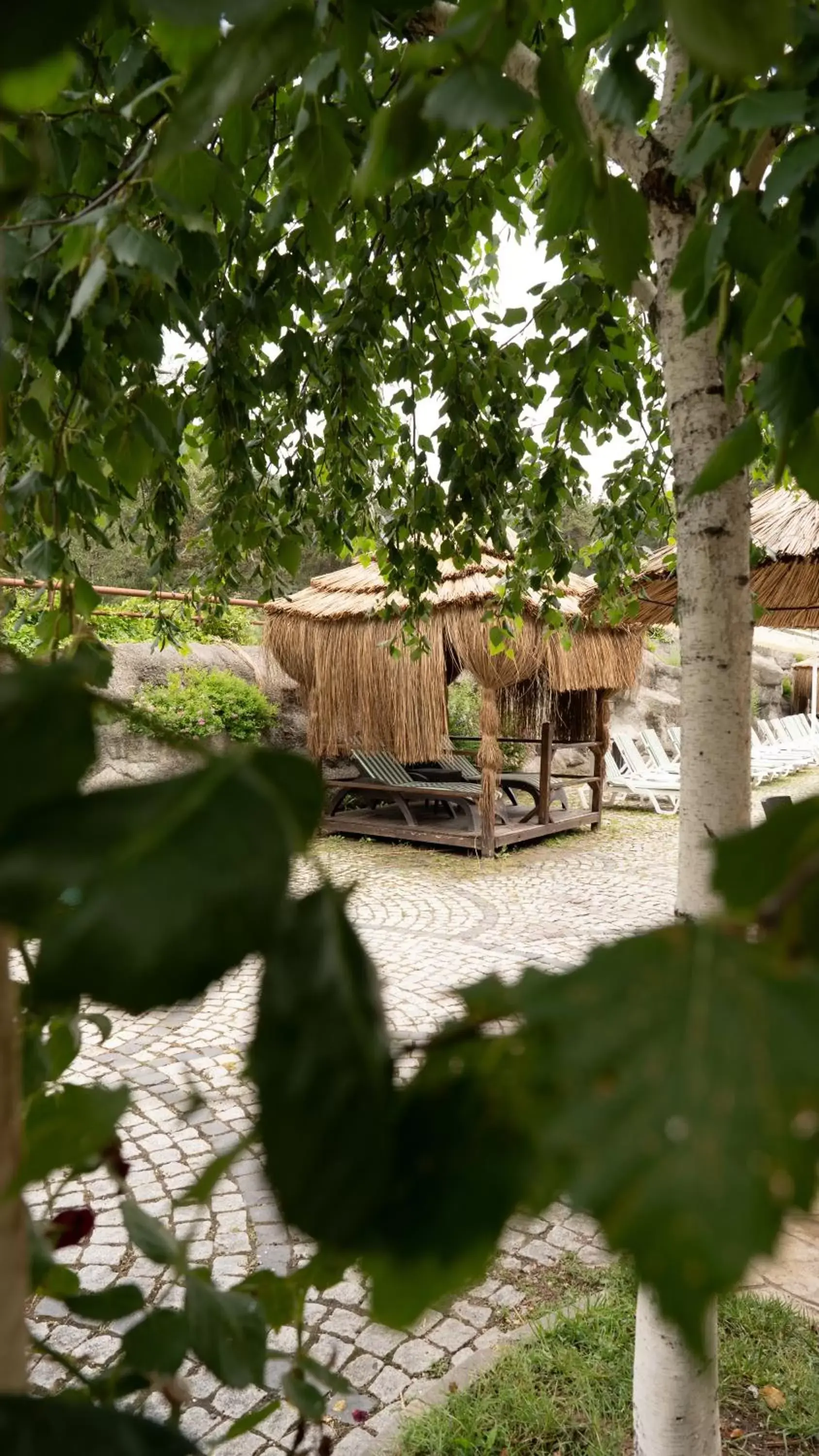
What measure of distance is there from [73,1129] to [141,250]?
0.86 m

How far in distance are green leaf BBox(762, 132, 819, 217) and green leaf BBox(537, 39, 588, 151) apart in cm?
22

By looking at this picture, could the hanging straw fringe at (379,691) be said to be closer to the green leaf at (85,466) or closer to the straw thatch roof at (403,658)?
the straw thatch roof at (403,658)

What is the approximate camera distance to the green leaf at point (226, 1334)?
0.55 meters

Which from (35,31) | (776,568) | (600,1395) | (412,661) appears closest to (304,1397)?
(35,31)

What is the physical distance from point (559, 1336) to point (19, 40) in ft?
9.27

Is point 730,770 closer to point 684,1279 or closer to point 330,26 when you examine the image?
point 330,26

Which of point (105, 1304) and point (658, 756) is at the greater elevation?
point (105, 1304)

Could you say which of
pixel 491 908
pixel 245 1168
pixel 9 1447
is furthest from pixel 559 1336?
pixel 491 908

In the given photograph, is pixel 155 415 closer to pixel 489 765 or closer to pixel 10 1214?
pixel 10 1214

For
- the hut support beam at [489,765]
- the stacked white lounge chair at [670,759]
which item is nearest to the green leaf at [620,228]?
the hut support beam at [489,765]

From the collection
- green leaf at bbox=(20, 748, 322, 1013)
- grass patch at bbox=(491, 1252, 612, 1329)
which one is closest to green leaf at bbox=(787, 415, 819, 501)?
green leaf at bbox=(20, 748, 322, 1013)

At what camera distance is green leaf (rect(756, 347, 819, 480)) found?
2.52 feet

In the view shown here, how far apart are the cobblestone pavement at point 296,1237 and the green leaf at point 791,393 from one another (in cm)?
53

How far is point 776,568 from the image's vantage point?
571cm
